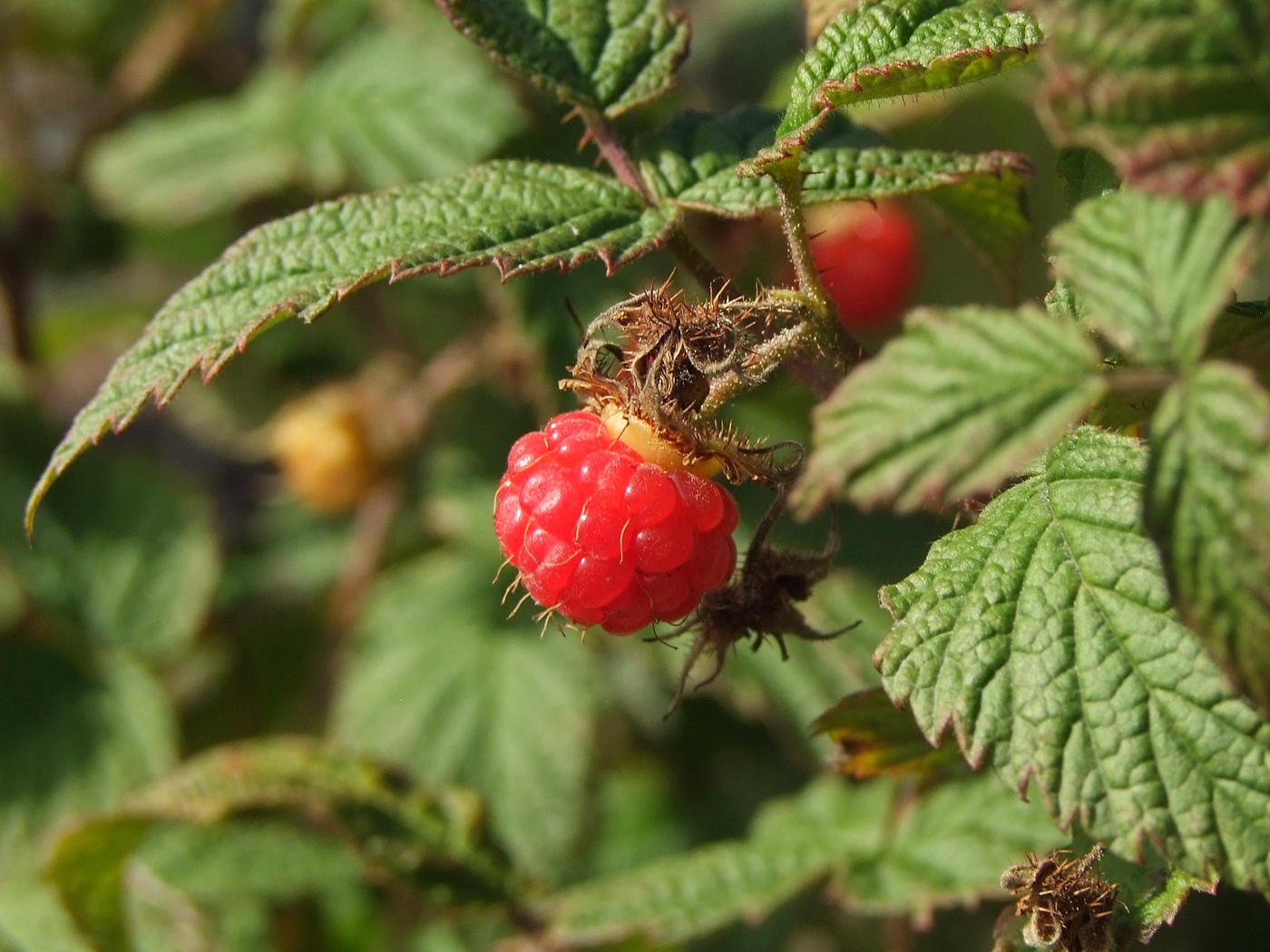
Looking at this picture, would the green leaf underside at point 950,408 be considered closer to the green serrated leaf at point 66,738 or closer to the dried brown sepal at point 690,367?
the dried brown sepal at point 690,367

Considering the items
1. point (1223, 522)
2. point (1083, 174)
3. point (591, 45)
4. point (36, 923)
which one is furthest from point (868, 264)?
point (1223, 522)

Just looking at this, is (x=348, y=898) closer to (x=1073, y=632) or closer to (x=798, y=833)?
(x=798, y=833)

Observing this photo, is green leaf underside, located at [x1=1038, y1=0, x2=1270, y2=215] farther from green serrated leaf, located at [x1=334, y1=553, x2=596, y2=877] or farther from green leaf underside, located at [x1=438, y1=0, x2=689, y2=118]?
green serrated leaf, located at [x1=334, y1=553, x2=596, y2=877]

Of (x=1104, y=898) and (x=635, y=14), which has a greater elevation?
(x=635, y=14)

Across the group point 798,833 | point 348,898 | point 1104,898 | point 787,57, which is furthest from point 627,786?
point 1104,898

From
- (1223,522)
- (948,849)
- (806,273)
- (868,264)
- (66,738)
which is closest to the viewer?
(1223,522)

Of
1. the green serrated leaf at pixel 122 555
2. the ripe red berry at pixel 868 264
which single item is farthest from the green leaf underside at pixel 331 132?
the ripe red berry at pixel 868 264

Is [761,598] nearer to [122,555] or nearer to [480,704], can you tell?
[480,704]
